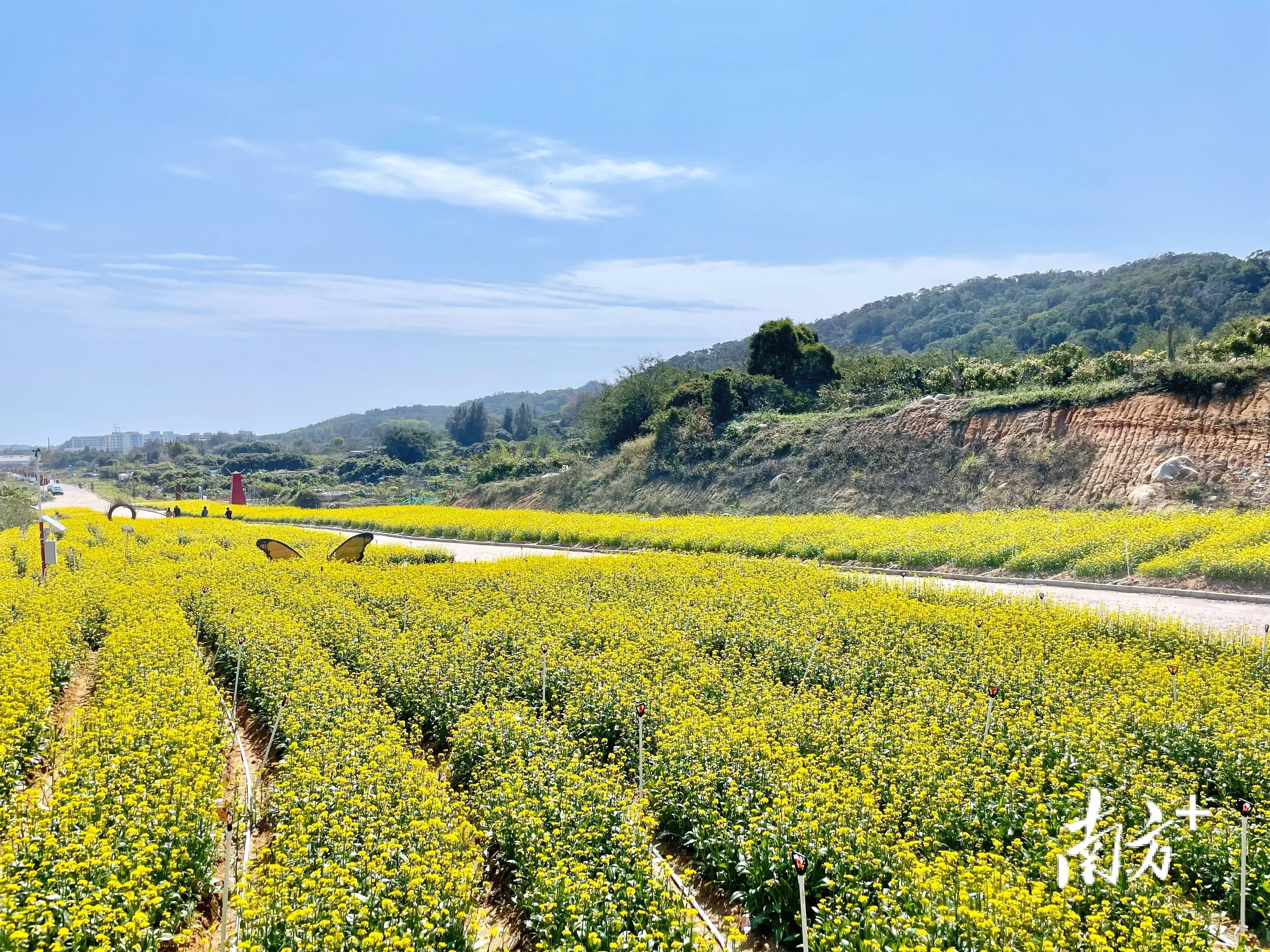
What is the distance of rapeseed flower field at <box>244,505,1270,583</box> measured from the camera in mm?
16688

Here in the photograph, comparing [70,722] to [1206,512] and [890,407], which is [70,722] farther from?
[890,407]

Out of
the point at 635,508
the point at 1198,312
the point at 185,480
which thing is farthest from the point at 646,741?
the point at 185,480

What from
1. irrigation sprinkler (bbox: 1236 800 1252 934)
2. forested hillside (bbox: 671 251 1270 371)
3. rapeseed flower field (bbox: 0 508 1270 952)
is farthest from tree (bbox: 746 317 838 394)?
irrigation sprinkler (bbox: 1236 800 1252 934)

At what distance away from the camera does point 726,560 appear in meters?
20.5

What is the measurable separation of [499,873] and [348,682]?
3.74 metres

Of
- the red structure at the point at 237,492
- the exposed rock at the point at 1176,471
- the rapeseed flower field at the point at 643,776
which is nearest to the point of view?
the rapeseed flower field at the point at 643,776

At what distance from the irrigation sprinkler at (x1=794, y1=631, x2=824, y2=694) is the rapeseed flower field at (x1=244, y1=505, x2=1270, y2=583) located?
363 inches

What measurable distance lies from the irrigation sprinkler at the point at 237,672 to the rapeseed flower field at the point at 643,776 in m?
0.09

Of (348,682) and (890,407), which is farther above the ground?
(890,407)

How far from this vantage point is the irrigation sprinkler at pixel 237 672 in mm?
10391

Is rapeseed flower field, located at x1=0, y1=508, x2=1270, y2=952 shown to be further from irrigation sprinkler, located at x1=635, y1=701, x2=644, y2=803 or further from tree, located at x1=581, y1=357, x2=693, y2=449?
tree, located at x1=581, y1=357, x2=693, y2=449

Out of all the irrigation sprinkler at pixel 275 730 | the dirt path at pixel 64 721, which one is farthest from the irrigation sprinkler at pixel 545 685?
the dirt path at pixel 64 721

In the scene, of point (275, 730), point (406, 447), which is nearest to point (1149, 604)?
point (275, 730)

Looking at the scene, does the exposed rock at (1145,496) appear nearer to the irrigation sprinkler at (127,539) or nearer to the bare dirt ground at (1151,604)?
the bare dirt ground at (1151,604)
